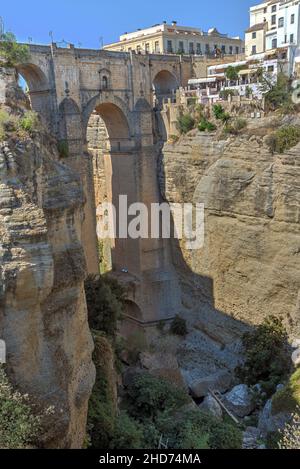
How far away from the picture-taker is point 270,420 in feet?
44.7

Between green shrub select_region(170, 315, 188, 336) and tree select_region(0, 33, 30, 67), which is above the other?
tree select_region(0, 33, 30, 67)

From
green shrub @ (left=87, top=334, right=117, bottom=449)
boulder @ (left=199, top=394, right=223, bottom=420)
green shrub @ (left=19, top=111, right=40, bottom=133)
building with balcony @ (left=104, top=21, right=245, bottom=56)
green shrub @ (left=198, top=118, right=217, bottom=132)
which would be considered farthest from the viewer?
building with balcony @ (left=104, top=21, right=245, bottom=56)

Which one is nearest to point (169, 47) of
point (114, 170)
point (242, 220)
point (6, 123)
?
point (114, 170)

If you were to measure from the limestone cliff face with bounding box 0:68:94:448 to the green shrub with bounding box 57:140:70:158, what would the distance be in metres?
9.95

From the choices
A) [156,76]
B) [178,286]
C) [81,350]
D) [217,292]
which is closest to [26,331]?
[81,350]

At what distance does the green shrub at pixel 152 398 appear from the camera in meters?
13.2

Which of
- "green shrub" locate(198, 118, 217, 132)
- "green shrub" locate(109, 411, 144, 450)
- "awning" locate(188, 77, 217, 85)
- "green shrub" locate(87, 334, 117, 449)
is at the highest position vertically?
"awning" locate(188, 77, 217, 85)

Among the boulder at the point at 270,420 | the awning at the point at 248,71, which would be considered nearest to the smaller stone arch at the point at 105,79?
the awning at the point at 248,71

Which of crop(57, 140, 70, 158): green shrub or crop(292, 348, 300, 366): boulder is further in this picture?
crop(57, 140, 70, 158): green shrub

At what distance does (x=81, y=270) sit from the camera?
8.16m

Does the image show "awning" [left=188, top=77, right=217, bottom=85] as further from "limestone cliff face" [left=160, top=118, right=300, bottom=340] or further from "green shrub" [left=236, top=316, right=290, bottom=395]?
"green shrub" [left=236, top=316, right=290, bottom=395]

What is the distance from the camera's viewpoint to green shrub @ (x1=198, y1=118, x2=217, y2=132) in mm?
20656

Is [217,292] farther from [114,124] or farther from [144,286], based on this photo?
[114,124]

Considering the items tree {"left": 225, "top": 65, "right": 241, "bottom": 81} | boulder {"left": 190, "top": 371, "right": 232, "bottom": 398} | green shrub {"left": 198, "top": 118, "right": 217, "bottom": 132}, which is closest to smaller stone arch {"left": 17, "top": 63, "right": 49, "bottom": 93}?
green shrub {"left": 198, "top": 118, "right": 217, "bottom": 132}
